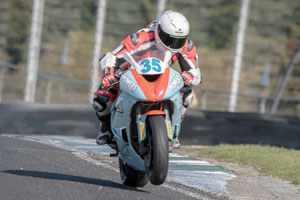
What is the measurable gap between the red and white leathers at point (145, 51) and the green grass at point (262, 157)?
2.24m

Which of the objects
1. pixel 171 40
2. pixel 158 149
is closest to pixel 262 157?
pixel 171 40

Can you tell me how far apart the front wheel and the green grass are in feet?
9.35

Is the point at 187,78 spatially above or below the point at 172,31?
below

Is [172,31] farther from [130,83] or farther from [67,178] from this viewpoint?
[67,178]

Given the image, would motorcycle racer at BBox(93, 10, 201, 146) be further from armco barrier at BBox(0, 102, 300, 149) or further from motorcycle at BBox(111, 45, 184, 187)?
Answer: armco barrier at BBox(0, 102, 300, 149)

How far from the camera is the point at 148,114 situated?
6570 millimetres

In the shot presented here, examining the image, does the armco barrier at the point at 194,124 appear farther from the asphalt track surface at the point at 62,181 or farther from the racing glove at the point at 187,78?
the racing glove at the point at 187,78

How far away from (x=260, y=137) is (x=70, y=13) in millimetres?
70573

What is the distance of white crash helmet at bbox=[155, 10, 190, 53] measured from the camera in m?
7.04

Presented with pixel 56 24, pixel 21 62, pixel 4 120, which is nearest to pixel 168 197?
pixel 4 120

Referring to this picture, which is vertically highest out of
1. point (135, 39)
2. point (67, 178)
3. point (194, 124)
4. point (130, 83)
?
point (135, 39)

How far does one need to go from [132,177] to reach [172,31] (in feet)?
5.22

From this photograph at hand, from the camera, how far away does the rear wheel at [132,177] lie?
7.45 m

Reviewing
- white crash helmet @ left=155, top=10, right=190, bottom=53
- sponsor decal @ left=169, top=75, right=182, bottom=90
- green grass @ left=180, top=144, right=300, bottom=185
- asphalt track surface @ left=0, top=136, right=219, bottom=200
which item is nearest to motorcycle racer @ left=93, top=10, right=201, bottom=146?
white crash helmet @ left=155, top=10, right=190, bottom=53
